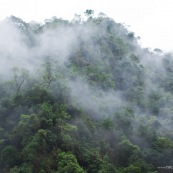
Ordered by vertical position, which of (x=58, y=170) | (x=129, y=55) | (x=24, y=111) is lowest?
(x=58, y=170)

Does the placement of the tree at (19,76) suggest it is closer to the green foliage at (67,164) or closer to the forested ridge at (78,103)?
the forested ridge at (78,103)

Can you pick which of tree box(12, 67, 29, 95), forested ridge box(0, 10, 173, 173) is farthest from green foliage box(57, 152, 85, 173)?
tree box(12, 67, 29, 95)

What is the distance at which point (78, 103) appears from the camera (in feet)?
82.1

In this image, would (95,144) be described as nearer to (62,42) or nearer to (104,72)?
(104,72)

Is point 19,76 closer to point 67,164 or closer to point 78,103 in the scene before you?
point 78,103

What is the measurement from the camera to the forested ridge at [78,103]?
771 inches

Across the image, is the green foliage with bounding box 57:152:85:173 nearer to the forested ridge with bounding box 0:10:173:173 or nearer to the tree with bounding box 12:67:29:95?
the forested ridge with bounding box 0:10:173:173

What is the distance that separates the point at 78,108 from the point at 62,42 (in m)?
11.6

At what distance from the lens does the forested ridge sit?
19.6 meters

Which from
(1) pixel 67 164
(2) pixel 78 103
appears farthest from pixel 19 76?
(1) pixel 67 164

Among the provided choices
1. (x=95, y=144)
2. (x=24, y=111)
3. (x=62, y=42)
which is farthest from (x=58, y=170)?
(x=62, y=42)

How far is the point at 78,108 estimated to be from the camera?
2417cm

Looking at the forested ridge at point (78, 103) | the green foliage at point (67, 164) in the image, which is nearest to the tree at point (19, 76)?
the forested ridge at point (78, 103)

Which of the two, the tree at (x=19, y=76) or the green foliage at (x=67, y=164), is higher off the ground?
the tree at (x=19, y=76)
